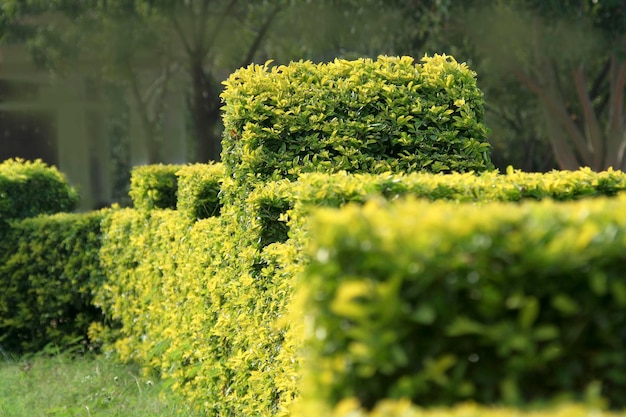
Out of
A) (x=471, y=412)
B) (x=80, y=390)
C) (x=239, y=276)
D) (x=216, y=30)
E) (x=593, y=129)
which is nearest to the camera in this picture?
(x=471, y=412)

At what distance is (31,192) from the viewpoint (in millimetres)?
11406

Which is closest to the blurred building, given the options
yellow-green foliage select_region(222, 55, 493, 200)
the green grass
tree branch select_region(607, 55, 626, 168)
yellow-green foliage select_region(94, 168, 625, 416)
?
tree branch select_region(607, 55, 626, 168)

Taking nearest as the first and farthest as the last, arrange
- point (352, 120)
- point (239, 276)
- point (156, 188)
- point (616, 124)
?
point (239, 276) < point (352, 120) < point (156, 188) < point (616, 124)

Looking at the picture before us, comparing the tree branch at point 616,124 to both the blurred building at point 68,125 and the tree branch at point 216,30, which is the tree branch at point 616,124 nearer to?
the tree branch at point 216,30

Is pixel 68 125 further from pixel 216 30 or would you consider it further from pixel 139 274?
pixel 139 274

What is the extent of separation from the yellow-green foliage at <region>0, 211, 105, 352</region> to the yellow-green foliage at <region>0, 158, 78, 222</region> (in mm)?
280

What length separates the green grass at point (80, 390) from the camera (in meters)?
7.44

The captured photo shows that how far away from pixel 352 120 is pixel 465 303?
4.21 meters

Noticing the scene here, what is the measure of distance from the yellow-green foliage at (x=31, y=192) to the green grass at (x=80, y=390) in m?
1.86

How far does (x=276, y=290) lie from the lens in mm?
5109

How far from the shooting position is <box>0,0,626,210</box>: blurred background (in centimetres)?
1906

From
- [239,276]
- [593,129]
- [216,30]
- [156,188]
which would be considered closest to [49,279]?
[156,188]

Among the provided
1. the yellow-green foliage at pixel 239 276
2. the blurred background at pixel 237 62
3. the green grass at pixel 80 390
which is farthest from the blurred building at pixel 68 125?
the yellow-green foliage at pixel 239 276

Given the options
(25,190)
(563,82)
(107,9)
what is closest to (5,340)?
(25,190)
